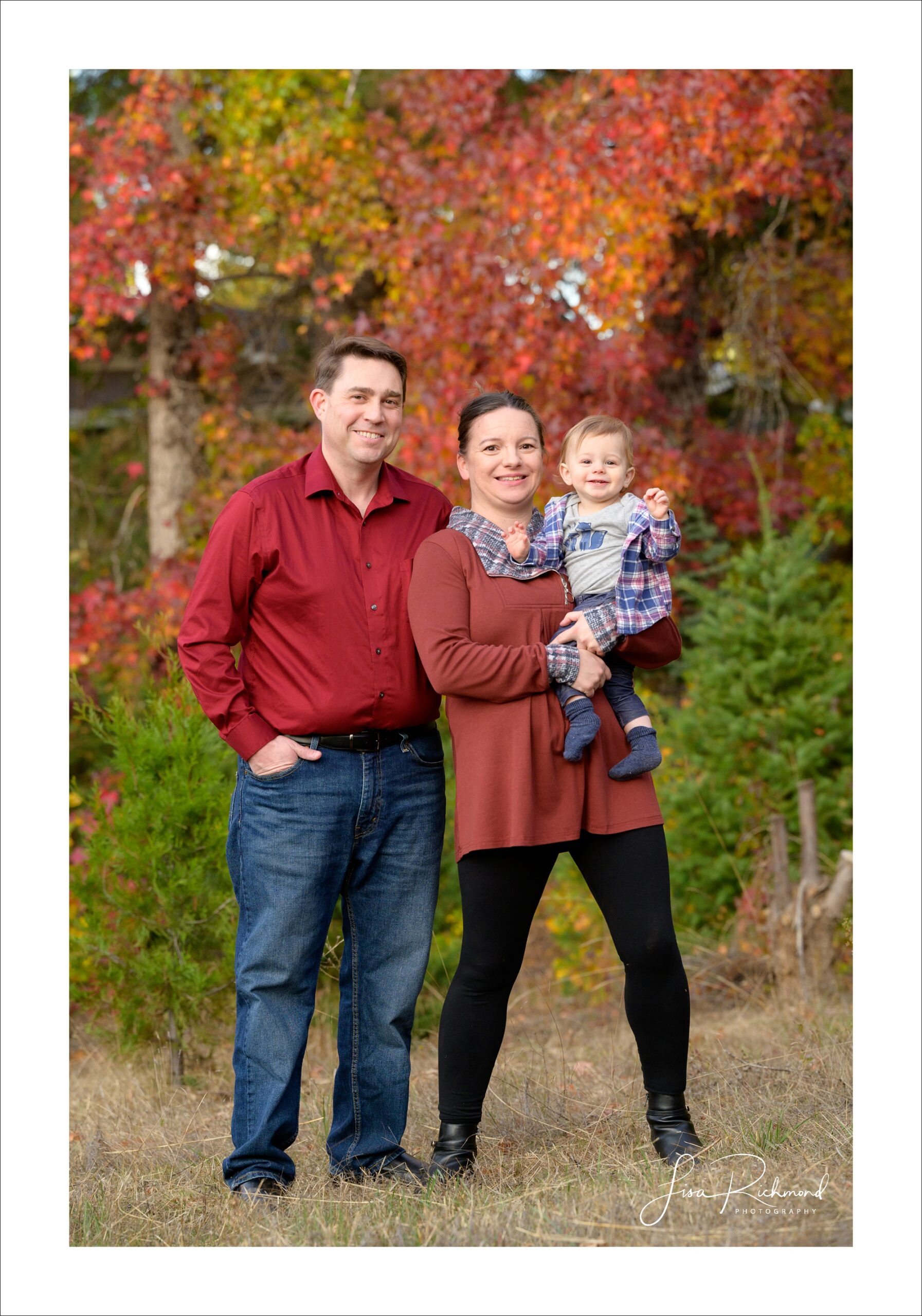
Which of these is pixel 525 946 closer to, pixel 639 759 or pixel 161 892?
pixel 639 759

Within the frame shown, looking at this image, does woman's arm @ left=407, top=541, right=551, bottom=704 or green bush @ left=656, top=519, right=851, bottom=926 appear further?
green bush @ left=656, top=519, right=851, bottom=926

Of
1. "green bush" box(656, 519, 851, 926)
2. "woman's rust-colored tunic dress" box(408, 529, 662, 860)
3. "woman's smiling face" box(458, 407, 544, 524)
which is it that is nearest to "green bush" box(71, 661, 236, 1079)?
"woman's rust-colored tunic dress" box(408, 529, 662, 860)

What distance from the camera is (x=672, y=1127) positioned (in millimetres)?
2832

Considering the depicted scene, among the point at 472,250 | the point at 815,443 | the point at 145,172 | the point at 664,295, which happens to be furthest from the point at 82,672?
the point at 815,443

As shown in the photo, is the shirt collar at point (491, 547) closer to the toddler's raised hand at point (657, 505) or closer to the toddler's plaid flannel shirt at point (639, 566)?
the toddler's plaid flannel shirt at point (639, 566)

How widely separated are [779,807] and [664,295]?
364 cm

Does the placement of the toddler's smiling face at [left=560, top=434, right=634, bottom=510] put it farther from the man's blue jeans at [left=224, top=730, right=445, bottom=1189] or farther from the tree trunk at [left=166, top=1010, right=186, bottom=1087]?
the tree trunk at [left=166, top=1010, right=186, bottom=1087]

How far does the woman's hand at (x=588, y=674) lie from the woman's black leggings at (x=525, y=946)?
13.4 inches

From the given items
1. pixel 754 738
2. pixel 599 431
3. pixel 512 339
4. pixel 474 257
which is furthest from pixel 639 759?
pixel 474 257

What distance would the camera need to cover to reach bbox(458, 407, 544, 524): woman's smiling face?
2.81 m

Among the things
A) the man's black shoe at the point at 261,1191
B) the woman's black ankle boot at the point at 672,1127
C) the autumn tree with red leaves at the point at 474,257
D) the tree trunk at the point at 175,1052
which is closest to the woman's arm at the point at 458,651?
Result: the woman's black ankle boot at the point at 672,1127

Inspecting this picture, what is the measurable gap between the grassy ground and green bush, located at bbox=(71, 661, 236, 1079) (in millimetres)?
245

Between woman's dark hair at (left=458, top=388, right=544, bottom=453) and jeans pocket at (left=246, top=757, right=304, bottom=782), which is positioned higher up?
woman's dark hair at (left=458, top=388, right=544, bottom=453)

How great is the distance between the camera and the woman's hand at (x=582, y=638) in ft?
8.99
